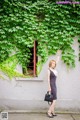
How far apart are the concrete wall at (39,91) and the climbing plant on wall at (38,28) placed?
370 millimetres

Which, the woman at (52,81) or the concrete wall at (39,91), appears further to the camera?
the concrete wall at (39,91)

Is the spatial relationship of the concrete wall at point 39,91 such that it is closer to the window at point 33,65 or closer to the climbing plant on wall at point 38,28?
the window at point 33,65

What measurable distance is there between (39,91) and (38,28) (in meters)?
1.98

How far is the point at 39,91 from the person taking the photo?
30.9 ft

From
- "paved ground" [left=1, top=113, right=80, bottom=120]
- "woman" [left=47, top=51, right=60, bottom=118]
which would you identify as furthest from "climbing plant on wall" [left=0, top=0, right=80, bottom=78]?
"paved ground" [left=1, top=113, right=80, bottom=120]

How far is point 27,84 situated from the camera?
9.43 meters

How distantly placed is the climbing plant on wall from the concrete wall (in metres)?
0.37

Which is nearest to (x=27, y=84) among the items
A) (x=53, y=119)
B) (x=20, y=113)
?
(x=20, y=113)

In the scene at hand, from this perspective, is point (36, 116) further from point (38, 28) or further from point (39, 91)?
point (38, 28)

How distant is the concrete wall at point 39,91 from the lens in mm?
9398

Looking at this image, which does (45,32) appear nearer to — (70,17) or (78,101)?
(70,17)

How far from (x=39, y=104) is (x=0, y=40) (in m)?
2.36

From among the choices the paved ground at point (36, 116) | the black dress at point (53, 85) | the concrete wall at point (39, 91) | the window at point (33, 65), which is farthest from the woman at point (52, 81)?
the window at point (33, 65)

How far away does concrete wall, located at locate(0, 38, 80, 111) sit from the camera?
9.40 metres
